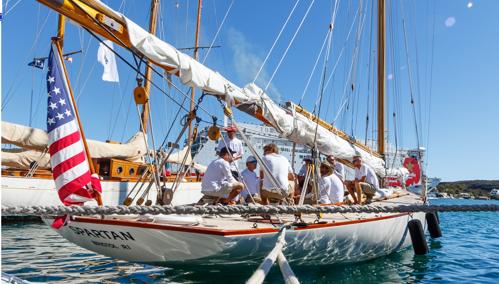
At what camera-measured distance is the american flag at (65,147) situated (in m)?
5.56

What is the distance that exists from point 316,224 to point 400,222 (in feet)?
12.4

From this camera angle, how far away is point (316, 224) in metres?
5.70

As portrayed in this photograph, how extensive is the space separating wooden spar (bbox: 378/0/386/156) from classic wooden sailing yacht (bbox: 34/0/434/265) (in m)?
9.03

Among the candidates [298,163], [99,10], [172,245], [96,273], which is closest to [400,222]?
[172,245]

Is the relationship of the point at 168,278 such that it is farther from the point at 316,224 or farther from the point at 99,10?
the point at 99,10

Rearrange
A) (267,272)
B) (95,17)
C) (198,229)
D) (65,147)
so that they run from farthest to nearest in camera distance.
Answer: (65,147), (95,17), (198,229), (267,272)

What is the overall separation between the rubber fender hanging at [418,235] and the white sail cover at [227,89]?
8.07ft

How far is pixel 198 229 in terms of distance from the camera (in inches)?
183

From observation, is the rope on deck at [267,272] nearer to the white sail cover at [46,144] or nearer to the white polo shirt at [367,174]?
the white polo shirt at [367,174]

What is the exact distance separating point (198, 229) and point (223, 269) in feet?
3.56

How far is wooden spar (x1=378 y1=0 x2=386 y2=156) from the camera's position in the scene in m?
15.9

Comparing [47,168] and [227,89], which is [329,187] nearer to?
[227,89]

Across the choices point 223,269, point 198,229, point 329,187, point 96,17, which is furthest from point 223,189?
point 96,17

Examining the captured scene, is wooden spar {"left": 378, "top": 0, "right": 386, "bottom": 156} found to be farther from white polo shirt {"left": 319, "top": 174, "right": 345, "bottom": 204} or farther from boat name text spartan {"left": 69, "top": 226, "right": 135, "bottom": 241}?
boat name text spartan {"left": 69, "top": 226, "right": 135, "bottom": 241}
